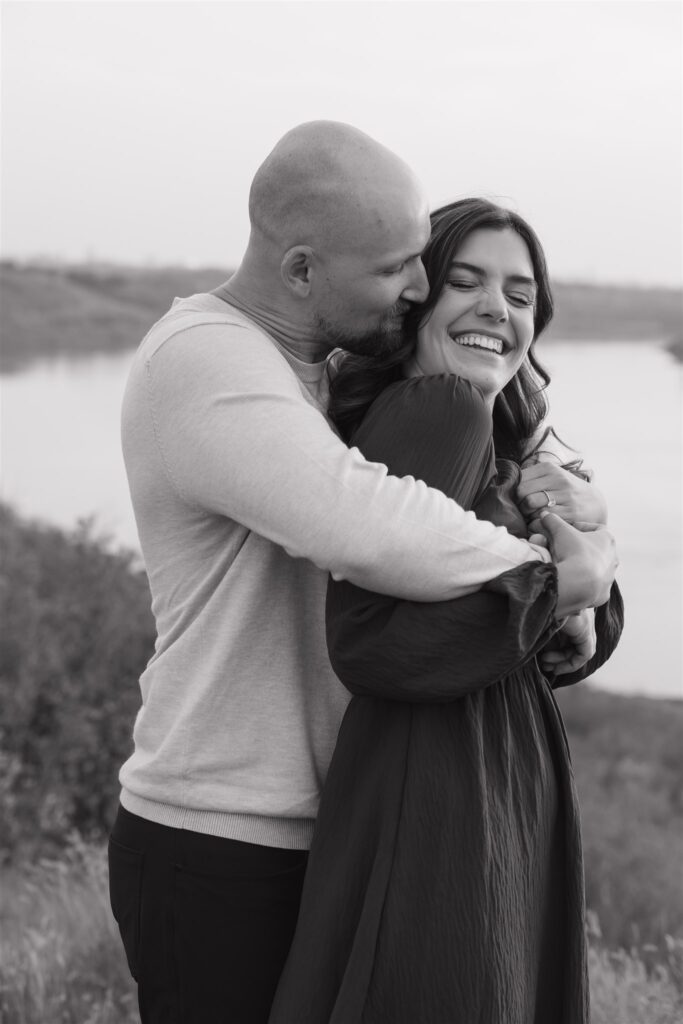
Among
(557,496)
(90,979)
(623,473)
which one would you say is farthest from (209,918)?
(623,473)

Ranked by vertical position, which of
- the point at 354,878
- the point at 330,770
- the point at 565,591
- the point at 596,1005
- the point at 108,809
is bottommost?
the point at 108,809

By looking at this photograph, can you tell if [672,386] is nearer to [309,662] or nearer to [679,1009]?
[679,1009]

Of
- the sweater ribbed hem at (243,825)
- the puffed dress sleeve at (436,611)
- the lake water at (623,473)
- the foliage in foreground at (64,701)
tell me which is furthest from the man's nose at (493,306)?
the lake water at (623,473)

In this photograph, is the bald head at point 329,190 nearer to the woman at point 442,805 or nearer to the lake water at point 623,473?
the woman at point 442,805

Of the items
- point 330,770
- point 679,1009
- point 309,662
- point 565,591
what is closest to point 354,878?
point 330,770

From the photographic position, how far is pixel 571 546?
5.86 feet

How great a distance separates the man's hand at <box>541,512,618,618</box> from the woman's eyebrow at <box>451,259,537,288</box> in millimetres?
415

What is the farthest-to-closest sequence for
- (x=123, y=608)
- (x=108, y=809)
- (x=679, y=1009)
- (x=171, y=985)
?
(x=123, y=608), (x=108, y=809), (x=679, y=1009), (x=171, y=985)

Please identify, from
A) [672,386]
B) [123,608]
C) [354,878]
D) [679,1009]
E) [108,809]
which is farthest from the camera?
[672,386]

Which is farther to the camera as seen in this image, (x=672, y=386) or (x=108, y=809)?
(x=672, y=386)

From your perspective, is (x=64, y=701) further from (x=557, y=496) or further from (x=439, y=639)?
(x=439, y=639)

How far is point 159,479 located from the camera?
1771 mm

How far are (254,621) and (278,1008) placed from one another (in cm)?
57

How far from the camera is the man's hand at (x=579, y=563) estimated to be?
5.69 feet
